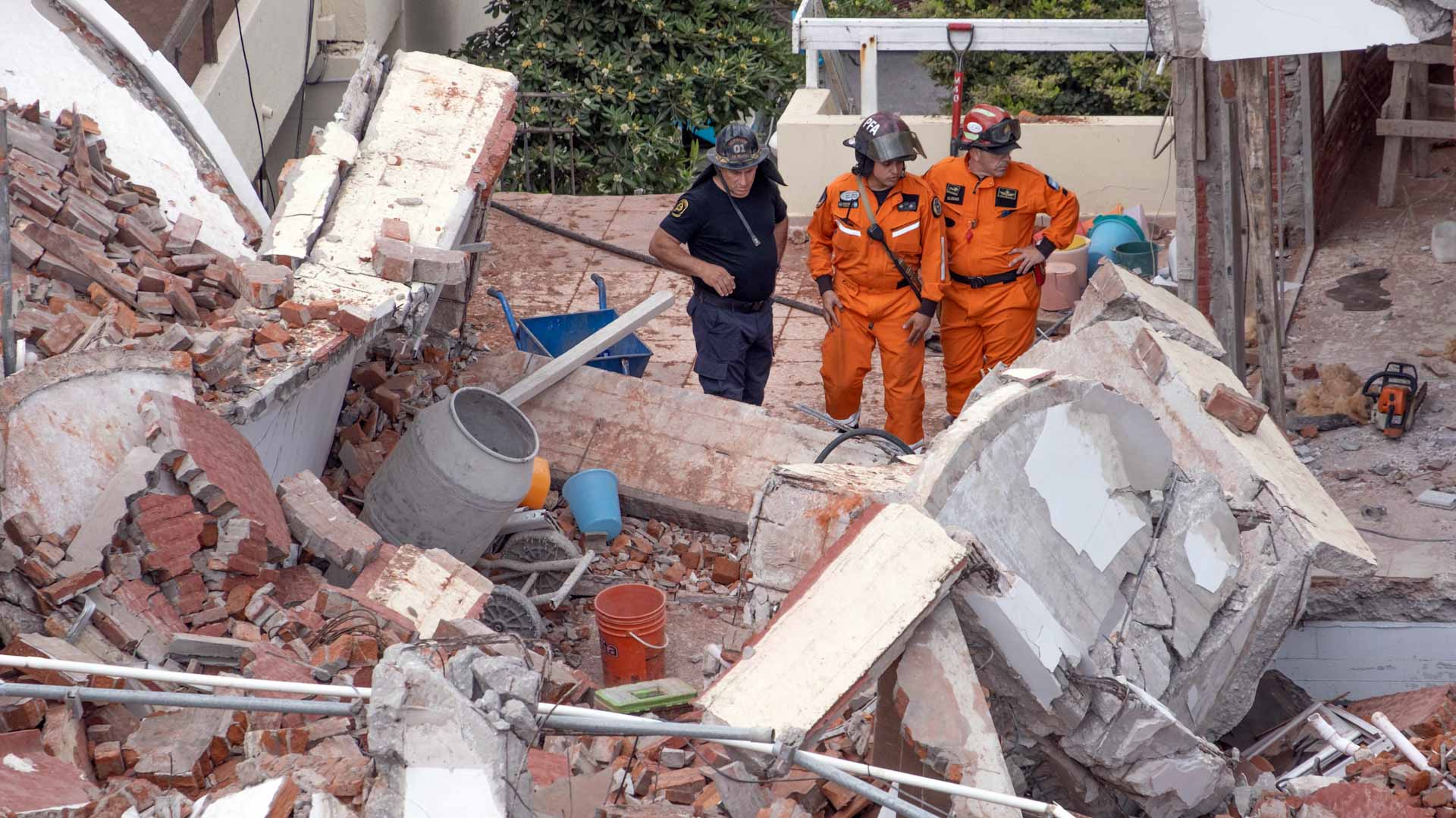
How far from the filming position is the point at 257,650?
4.43 metres

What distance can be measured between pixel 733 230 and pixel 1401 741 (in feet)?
12.7

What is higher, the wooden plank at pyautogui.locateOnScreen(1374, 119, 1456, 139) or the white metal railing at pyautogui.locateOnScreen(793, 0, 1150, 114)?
the white metal railing at pyautogui.locateOnScreen(793, 0, 1150, 114)

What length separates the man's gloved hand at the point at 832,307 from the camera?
7277 millimetres

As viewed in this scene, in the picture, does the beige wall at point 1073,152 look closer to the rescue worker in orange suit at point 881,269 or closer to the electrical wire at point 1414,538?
the rescue worker in orange suit at point 881,269

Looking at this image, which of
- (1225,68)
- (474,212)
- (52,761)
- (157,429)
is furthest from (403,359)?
(1225,68)

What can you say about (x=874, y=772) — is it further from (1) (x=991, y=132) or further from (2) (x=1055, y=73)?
(2) (x=1055, y=73)

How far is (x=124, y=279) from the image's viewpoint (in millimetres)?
5359

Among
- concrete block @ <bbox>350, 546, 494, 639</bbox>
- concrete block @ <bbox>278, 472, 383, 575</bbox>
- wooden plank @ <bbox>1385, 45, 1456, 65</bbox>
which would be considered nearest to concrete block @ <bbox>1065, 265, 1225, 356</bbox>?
concrete block @ <bbox>350, 546, 494, 639</bbox>

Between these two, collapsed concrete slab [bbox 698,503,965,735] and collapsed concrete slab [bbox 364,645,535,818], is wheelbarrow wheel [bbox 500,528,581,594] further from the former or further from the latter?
collapsed concrete slab [bbox 364,645,535,818]

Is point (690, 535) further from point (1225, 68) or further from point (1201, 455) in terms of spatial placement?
point (1225, 68)

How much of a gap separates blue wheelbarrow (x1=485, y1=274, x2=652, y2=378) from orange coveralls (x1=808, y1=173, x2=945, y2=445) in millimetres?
1185

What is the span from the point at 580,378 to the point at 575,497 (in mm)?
917

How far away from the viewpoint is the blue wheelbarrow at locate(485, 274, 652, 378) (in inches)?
310

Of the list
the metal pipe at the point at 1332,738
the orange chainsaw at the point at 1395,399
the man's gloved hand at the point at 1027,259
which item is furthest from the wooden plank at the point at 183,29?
the metal pipe at the point at 1332,738
